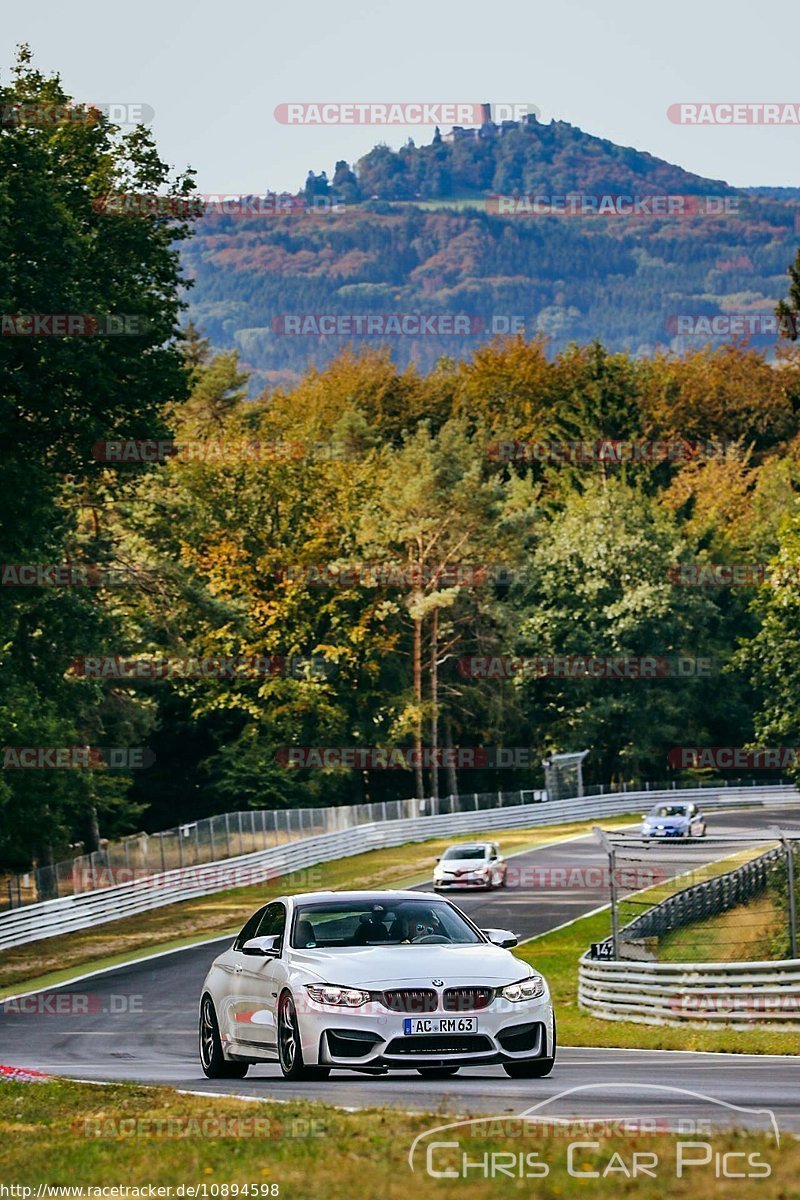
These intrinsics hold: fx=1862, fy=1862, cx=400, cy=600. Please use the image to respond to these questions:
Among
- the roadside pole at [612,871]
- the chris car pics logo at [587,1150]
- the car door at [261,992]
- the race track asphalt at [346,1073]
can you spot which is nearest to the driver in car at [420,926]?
the car door at [261,992]

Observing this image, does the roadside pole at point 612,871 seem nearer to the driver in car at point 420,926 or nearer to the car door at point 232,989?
the car door at point 232,989

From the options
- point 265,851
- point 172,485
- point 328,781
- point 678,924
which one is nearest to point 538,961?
point 678,924

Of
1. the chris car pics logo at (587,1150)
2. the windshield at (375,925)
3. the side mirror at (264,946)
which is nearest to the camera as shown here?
the chris car pics logo at (587,1150)

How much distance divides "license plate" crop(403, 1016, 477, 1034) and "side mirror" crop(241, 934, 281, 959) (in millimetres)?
1565

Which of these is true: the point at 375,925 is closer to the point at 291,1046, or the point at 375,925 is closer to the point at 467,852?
the point at 291,1046

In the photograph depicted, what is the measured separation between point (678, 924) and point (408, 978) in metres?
20.7

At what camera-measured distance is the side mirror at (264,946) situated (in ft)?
46.3

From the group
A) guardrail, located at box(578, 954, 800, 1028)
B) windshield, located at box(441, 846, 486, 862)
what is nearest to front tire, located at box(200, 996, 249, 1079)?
guardrail, located at box(578, 954, 800, 1028)

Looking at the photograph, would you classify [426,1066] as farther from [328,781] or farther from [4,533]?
[328,781]

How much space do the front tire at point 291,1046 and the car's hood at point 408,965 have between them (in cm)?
30

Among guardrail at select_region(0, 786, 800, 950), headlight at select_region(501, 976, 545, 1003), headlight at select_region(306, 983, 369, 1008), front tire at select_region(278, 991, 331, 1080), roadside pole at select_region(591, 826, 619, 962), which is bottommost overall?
guardrail at select_region(0, 786, 800, 950)

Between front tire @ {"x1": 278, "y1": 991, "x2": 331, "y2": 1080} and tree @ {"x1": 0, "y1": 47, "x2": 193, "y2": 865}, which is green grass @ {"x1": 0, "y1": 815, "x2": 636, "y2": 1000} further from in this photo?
front tire @ {"x1": 278, "y1": 991, "x2": 331, "y2": 1080}

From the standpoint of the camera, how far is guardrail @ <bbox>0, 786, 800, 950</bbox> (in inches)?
1757

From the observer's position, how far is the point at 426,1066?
1290cm
